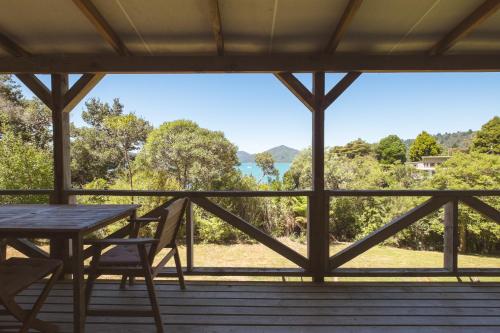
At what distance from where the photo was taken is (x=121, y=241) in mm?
2047

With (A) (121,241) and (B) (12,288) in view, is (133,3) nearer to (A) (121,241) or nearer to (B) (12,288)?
(A) (121,241)

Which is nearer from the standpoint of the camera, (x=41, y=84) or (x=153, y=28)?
(x=153, y=28)

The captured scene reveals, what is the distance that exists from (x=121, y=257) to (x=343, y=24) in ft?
8.26

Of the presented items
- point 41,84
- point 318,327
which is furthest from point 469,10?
point 41,84

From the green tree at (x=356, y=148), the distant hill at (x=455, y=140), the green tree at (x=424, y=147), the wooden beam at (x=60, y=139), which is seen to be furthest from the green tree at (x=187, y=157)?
the distant hill at (x=455, y=140)

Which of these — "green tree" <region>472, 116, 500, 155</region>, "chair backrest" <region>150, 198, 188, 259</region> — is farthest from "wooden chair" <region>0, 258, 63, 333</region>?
"green tree" <region>472, 116, 500, 155</region>

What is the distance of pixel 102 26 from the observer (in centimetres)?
256

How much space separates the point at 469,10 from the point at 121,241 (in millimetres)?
3084

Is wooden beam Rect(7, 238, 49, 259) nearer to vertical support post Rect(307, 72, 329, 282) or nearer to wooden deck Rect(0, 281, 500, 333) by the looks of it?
wooden deck Rect(0, 281, 500, 333)

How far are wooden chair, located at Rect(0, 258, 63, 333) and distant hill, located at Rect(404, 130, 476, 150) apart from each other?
17594 mm

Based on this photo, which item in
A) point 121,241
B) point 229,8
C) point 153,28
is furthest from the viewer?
point 153,28

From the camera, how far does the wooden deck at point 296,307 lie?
2.29 metres

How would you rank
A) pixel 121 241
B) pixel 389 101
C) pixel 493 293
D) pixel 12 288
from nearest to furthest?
pixel 12 288
pixel 121 241
pixel 493 293
pixel 389 101

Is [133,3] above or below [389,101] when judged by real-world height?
below
